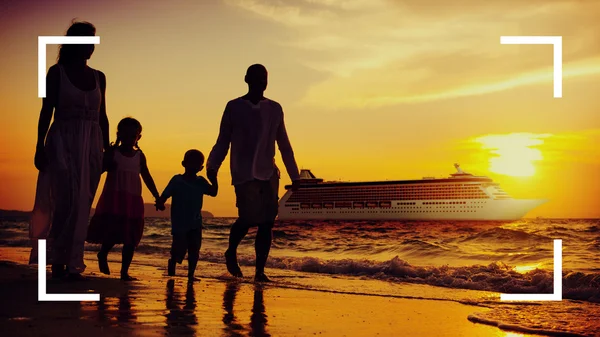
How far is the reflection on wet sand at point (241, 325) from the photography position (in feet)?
10.5

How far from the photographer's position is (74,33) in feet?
16.3

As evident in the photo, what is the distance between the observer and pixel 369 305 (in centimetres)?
492

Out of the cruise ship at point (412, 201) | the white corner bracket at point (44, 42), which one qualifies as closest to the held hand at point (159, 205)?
the white corner bracket at point (44, 42)

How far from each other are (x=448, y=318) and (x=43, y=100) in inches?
128

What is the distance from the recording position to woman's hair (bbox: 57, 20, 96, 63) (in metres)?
4.96

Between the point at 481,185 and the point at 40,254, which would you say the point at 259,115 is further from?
the point at 481,185

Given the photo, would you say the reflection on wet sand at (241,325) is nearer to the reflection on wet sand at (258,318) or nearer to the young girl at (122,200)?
the reflection on wet sand at (258,318)

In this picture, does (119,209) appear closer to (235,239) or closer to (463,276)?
(235,239)

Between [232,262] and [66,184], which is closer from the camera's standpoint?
[66,184]

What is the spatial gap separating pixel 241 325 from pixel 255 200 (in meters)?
2.68

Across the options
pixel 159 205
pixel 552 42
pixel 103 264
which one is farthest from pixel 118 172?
pixel 552 42

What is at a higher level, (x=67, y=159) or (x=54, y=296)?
(x=67, y=159)

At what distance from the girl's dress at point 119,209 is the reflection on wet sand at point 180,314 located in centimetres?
91

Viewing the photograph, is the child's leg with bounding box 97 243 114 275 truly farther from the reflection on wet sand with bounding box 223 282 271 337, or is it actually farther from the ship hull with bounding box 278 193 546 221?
the ship hull with bounding box 278 193 546 221
